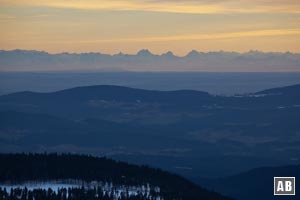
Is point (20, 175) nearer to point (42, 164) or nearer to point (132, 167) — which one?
point (42, 164)

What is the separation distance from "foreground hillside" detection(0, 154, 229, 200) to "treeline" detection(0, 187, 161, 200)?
448 centimetres

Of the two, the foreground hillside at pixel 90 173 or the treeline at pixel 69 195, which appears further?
the foreground hillside at pixel 90 173

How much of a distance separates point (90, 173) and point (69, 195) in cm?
1360

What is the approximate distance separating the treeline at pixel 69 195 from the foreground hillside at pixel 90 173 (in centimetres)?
448

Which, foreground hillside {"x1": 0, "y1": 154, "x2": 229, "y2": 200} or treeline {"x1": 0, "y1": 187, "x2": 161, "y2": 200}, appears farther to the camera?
foreground hillside {"x1": 0, "y1": 154, "x2": 229, "y2": 200}

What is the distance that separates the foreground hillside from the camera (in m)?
112

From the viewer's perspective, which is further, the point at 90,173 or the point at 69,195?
the point at 90,173

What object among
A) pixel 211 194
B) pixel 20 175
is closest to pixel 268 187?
pixel 211 194

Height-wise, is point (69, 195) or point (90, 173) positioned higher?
point (90, 173)

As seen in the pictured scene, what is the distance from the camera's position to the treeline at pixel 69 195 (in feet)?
325

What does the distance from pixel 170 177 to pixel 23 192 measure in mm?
23525

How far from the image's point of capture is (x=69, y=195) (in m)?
101

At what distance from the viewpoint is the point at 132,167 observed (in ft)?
401

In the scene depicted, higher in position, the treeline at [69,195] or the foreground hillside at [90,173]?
the foreground hillside at [90,173]
